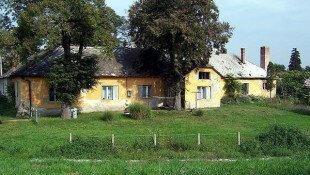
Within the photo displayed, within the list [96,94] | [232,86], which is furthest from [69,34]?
[232,86]

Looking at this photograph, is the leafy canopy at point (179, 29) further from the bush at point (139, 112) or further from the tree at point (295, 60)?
the tree at point (295, 60)

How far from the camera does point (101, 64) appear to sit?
1682 inches

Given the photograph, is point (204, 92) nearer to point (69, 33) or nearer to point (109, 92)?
point (109, 92)

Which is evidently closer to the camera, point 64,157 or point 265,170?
point 265,170

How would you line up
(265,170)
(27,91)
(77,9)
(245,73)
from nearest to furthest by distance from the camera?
(265,170) → (77,9) → (27,91) → (245,73)

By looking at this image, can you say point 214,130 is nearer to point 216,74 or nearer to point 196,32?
point 196,32

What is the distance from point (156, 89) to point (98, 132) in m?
15.9

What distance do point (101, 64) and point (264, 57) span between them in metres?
26.1

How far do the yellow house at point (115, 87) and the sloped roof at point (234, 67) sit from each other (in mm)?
3483

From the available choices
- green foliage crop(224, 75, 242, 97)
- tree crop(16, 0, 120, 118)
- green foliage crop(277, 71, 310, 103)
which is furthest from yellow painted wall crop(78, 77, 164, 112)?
green foliage crop(277, 71, 310, 103)

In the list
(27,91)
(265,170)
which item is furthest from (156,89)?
(265,170)

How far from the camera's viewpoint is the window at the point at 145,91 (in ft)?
143

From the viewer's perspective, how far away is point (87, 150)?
22.5 meters

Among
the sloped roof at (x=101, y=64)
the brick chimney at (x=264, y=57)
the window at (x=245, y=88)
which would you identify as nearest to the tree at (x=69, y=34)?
the sloped roof at (x=101, y=64)
